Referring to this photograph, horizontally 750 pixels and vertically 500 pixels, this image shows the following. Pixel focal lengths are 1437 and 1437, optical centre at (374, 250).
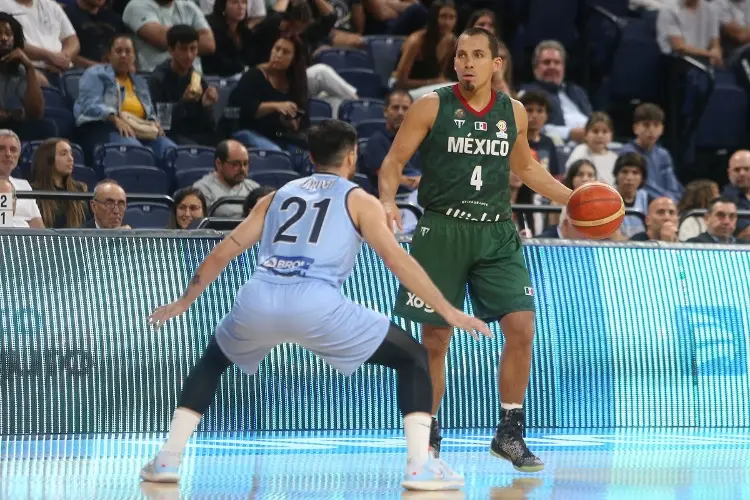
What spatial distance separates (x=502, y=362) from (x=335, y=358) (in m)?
1.25

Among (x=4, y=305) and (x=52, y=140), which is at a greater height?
(x=52, y=140)

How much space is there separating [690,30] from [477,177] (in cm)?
1027

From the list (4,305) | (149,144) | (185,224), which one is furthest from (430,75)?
(4,305)

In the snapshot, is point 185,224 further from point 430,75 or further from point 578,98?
point 578,98

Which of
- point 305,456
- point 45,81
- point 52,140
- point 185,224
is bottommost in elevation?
point 305,456

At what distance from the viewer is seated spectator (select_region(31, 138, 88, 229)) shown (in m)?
11.2

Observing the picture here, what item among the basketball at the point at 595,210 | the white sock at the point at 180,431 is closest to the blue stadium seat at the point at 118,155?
the basketball at the point at 595,210

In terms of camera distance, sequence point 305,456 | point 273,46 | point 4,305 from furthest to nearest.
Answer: point 273,46 < point 4,305 < point 305,456

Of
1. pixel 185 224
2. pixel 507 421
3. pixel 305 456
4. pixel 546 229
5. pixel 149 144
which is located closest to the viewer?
pixel 507 421

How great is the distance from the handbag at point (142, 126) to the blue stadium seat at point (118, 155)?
0.53 m

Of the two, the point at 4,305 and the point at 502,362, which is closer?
the point at 502,362

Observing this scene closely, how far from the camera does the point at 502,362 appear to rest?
7.56m

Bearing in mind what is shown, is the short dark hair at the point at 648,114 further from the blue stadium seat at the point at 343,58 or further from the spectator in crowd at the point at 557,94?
the blue stadium seat at the point at 343,58

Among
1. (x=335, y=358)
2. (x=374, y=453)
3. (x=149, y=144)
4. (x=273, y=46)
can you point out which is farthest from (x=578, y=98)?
(x=335, y=358)
